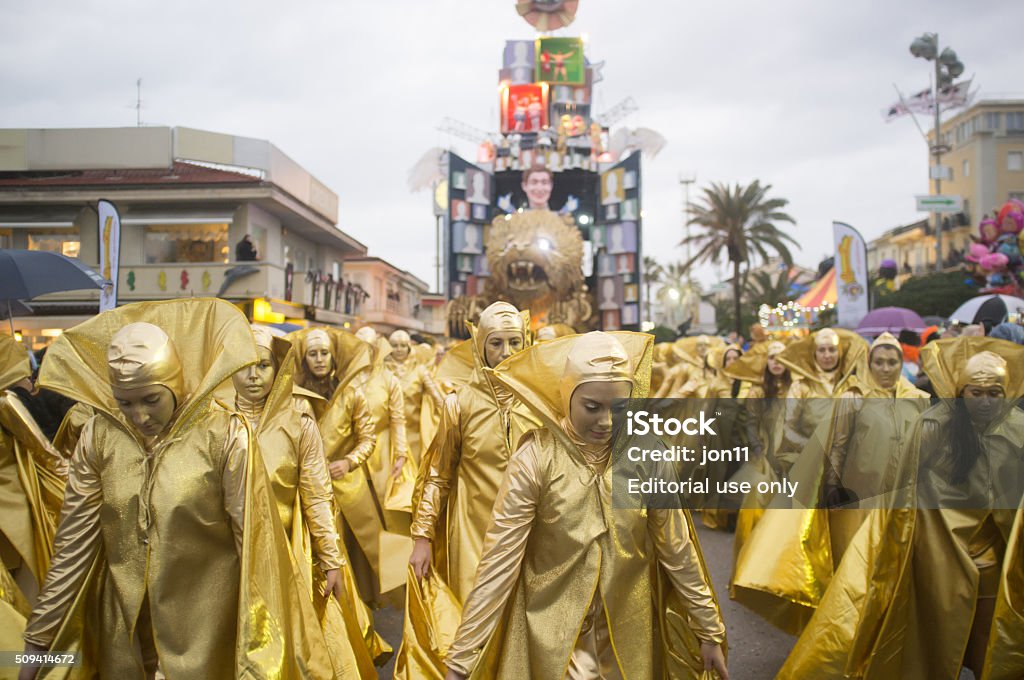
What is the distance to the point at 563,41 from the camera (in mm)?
38875

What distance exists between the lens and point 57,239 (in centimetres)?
2316

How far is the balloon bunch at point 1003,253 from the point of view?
1823cm

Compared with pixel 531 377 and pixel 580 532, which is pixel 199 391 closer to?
pixel 531 377

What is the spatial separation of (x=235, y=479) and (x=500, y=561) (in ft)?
3.33

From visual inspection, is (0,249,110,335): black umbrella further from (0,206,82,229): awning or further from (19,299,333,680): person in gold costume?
(0,206,82,229): awning

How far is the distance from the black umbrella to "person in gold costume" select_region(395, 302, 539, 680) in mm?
4790

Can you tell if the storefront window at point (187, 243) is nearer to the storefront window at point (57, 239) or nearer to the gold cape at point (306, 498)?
the storefront window at point (57, 239)

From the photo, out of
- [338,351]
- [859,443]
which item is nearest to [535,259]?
[338,351]

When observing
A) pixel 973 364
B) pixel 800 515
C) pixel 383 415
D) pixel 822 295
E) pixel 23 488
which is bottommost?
pixel 800 515

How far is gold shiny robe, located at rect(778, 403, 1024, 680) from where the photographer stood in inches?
152

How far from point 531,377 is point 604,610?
0.88m

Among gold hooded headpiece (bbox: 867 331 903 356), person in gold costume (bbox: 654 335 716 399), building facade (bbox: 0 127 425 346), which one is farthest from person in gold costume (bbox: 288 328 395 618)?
building facade (bbox: 0 127 425 346)

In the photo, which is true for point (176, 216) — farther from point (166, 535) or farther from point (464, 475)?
point (166, 535)

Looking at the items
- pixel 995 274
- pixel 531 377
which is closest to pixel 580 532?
pixel 531 377
